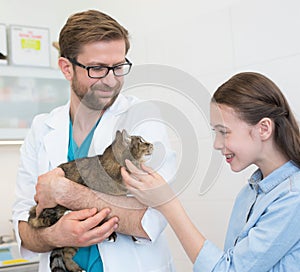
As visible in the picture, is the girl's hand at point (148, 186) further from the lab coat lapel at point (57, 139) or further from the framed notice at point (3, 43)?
the framed notice at point (3, 43)

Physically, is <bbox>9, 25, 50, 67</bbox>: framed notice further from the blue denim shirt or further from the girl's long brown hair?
the blue denim shirt

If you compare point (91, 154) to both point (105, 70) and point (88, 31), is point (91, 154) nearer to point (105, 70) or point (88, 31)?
point (105, 70)

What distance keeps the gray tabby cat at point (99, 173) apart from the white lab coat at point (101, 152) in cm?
5

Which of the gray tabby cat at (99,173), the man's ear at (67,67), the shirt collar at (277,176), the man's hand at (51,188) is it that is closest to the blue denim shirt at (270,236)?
the shirt collar at (277,176)

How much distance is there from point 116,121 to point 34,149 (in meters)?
0.31

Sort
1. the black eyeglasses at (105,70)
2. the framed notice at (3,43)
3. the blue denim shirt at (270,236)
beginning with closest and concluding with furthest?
the blue denim shirt at (270,236), the black eyeglasses at (105,70), the framed notice at (3,43)

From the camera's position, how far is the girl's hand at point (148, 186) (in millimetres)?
1134

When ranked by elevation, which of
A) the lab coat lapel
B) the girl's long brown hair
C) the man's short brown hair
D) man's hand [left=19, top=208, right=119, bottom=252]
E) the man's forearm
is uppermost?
the man's short brown hair

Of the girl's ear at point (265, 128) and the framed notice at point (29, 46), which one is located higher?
the framed notice at point (29, 46)

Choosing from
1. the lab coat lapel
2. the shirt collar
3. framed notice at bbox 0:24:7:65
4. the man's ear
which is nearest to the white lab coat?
the lab coat lapel

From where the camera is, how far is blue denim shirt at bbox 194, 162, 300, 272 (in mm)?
1039

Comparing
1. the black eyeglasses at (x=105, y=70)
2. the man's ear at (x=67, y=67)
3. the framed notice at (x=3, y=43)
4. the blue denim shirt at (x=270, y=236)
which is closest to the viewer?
the blue denim shirt at (x=270, y=236)

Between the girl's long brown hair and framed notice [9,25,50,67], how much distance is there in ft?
5.61

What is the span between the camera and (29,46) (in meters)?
2.61
